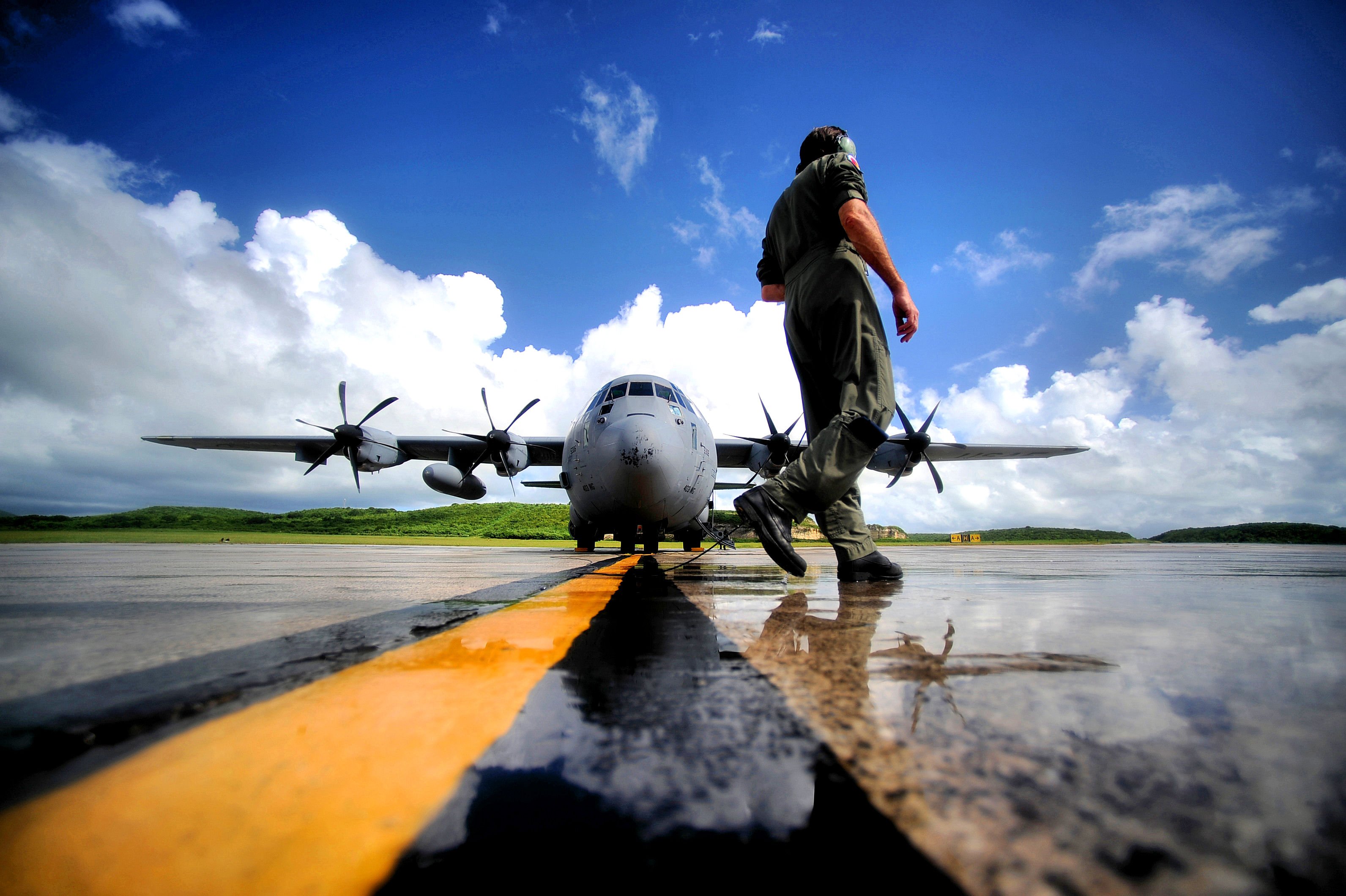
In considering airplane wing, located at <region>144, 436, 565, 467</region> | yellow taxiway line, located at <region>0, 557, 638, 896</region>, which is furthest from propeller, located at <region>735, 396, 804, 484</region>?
yellow taxiway line, located at <region>0, 557, 638, 896</region>

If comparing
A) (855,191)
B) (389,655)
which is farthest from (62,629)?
(855,191)

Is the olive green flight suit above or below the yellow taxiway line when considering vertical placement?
above

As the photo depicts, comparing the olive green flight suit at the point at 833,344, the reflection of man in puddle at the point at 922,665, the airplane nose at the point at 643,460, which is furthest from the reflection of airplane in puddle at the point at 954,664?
the airplane nose at the point at 643,460

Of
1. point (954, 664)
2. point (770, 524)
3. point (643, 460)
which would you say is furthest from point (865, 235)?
point (643, 460)

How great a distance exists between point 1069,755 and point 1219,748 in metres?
Result: 0.19

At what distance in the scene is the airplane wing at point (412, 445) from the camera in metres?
15.9

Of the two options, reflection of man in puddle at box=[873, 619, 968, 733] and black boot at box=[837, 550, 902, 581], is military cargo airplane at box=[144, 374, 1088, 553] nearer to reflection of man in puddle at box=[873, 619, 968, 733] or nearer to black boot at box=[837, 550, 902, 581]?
black boot at box=[837, 550, 902, 581]

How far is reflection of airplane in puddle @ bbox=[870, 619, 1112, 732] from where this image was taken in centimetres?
95

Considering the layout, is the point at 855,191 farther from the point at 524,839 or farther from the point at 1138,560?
the point at 1138,560

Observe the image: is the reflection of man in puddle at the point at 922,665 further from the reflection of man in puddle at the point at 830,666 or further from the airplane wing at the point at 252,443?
the airplane wing at the point at 252,443

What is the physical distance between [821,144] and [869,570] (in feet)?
9.28

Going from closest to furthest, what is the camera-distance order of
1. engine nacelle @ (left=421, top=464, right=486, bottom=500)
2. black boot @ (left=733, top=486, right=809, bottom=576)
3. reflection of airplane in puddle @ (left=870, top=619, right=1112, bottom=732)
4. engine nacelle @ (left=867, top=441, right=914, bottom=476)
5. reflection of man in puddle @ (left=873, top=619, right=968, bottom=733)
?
reflection of man in puddle @ (left=873, top=619, right=968, bottom=733) → reflection of airplane in puddle @ (left=870, top=619, right=1112, bottom=732) → black boot @ (left=733, top=486, right=809, bottom=576) → engine nacelle @ (left=867, top=441, right=914, bottom=476) → engine nacelle @ (left=421, top=464, right=486, bottom=500)

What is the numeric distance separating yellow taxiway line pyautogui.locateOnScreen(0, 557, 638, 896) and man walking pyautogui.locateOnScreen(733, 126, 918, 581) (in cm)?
230

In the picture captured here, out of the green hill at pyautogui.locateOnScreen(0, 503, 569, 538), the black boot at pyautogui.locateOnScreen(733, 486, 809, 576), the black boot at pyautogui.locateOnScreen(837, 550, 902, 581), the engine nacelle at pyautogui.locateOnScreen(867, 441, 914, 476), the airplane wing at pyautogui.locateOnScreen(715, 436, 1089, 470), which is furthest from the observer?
the green hill at pyautogui.locateOnScreen(0, 503, 569, 538)
